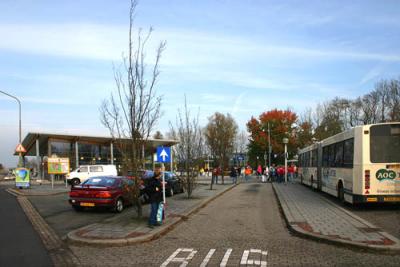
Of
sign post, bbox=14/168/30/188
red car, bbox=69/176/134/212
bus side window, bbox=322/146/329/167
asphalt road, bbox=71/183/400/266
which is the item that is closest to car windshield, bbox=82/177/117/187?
red car, bbox=69/176/134/212

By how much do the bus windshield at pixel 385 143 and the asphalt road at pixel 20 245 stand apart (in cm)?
1096

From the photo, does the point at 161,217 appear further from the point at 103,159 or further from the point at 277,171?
the point at 103,159

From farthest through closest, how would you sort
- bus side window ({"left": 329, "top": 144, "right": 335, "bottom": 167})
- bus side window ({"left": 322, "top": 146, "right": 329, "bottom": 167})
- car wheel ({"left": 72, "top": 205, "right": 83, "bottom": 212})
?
bus side window ({"left": 322, "top": 146, "right": 329, "bottom": 167})
bus side window ({"left": 329, "top": 144, "right": 335, "bottom": 167})
car wheel ({"left": 72, "top": 205, "right": 83, "bottom": 212})

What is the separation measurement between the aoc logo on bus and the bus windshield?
0.34 metres

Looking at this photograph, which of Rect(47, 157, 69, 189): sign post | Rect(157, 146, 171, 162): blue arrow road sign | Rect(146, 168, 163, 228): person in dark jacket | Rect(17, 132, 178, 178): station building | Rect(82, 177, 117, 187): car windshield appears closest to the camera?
Rect(146, 168, 163, 228): person in dark jacket

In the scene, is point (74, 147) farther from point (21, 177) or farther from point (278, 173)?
point (278, 173)

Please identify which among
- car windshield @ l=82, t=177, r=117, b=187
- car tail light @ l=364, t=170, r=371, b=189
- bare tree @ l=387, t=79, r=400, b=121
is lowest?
car windshield @ l=82, t=177, r=117, b=187

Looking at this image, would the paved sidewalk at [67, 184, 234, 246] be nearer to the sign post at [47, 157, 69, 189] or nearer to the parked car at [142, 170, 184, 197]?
the parked car at [142, 170, 184, 197]

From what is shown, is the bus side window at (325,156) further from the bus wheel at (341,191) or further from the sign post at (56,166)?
the sign post at (56,166)

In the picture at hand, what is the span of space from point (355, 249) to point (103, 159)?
59.3 meters

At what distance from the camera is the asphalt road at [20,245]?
815 cm

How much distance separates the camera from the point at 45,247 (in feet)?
31.4

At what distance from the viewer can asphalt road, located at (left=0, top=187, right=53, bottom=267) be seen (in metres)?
8.15

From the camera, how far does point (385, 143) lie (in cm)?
1534
